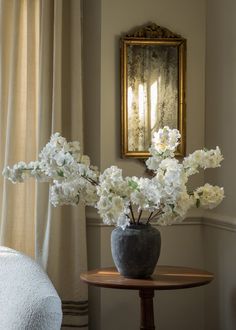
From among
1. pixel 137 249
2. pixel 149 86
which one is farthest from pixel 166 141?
pixel 149 86

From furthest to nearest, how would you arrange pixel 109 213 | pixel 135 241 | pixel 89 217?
pixel 89 217, pixel 135 241, pixel 109 213

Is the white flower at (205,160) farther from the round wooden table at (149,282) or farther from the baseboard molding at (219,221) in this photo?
the baseboard molding at (219,221)

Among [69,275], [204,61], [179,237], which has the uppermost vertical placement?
[204,61]

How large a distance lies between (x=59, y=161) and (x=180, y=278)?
67 centimetres

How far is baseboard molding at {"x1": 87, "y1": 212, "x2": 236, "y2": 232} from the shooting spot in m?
2.64

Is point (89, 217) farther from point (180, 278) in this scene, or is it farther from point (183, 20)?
point (183, 20)

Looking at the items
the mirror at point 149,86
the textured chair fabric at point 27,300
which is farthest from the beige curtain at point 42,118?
the textured chair fabric at point 27,300

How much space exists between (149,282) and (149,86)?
110 cm

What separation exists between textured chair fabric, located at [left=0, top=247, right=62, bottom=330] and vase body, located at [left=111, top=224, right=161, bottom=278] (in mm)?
350

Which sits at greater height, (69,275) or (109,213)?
(109,213)

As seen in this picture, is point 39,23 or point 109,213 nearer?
point 109,213

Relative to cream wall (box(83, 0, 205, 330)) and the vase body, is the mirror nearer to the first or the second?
cream wall (box(83, 0, 205, 330))

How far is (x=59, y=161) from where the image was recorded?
209 centimetres

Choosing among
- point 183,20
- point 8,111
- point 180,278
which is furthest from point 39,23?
point 180,278
